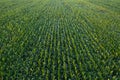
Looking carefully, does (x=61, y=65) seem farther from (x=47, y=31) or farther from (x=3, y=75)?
(x=47, y=31)

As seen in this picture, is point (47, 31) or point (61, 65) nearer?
point (61, 65)

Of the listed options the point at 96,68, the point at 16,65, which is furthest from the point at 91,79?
the point at 16,65

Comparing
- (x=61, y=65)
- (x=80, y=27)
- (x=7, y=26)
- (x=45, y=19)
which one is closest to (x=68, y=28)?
(x=80, y=27)

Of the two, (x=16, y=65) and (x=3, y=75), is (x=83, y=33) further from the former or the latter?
(x=3, y=75)

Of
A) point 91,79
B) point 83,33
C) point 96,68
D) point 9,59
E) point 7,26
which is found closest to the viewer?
point 91,79

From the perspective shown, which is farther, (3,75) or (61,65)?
(61,65)

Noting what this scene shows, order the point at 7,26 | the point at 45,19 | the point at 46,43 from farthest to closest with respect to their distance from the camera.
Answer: the point at 45,19 < the point at 7,26 < the point at 46,43
